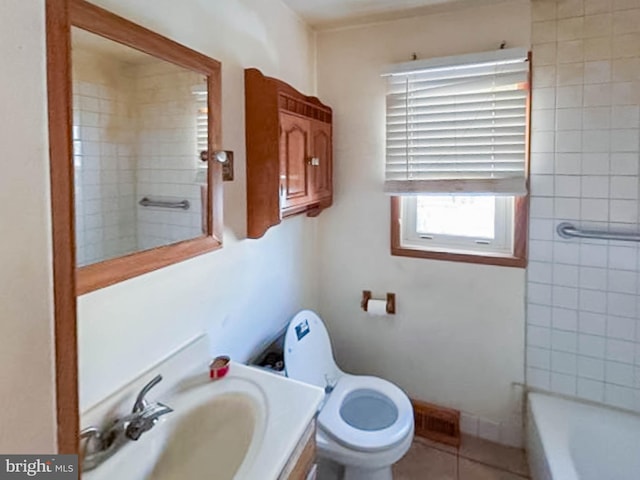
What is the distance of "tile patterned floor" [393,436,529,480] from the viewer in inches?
72.6

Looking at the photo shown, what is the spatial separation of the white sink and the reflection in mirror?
48 cm

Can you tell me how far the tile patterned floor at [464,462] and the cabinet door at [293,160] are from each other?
138 centimetres

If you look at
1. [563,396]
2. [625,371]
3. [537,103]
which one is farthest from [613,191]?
[563,396]

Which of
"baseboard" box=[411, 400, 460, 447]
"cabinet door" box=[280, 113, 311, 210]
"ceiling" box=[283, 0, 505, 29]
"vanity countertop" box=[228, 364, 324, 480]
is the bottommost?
"baseboard" box=[411, 400, 460, 447]

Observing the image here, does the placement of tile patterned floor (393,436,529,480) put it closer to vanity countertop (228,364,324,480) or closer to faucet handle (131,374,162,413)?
vanity countertop (228,364,324,480)

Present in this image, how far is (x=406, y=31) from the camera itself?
1.98m

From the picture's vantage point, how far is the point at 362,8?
1878mm

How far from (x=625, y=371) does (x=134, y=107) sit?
221cm

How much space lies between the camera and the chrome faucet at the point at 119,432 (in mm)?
949

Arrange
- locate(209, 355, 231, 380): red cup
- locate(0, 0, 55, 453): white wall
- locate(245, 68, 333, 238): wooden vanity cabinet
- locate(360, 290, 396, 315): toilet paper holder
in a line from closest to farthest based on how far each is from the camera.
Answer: locate(0, 0, 55, 453): white wall < locate(209, 355, 231, 380): red cup < locate(245, 68, 333, 238): wooden vanity cabinet < locate(360, 290, 396, 315): toilet paper holder

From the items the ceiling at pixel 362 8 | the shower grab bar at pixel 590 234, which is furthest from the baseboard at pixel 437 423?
the ceiling at pixel 362 8

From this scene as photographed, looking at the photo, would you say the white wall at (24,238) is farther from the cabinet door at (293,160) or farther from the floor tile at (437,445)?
the floor tile at (437,445)

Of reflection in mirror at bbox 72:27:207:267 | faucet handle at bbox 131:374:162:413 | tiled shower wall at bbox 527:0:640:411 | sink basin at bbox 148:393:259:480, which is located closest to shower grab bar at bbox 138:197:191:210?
reflection in mirror at bbox 72:27:207:267

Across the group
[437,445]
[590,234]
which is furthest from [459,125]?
[437,445]
